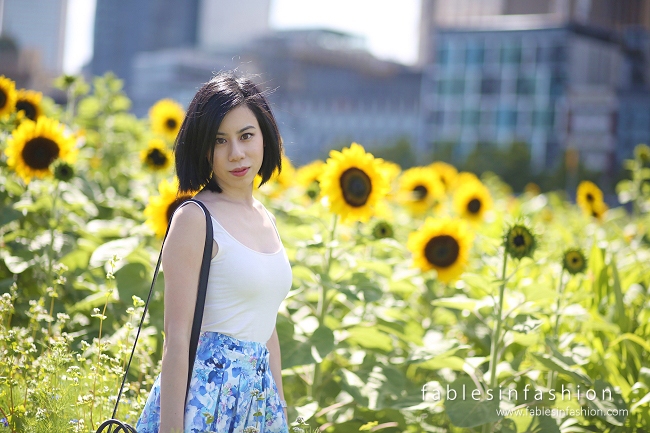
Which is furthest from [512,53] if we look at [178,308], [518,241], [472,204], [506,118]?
[178,308]

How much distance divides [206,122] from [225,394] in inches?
27.0

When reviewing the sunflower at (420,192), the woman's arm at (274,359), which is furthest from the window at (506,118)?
the woman's arm at (274,359)

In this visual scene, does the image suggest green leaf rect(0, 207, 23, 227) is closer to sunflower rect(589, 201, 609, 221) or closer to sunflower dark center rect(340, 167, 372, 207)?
sunflower dark center rect(340, 167, 372, 207)

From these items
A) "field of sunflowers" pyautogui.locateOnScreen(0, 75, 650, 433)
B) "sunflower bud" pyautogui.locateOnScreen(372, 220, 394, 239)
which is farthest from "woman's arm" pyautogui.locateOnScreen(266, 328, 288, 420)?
"sunflower bud" pyautogui.locateOnScreen(372, 220, 394, 239)

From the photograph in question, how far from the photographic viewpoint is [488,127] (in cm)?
4806

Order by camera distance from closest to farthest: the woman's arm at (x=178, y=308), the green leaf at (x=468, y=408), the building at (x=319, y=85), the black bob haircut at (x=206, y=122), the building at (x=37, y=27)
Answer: the woman's arm at (x=178, y=308), the black bob haircut at (x=206, y=122), the green leaf at (x=468, y=408), the building at (x=319, y=85), the building at (x=37, y=27)

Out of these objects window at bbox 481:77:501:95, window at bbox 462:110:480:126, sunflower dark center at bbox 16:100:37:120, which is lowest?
sunflower dark center at bbox 16:100:37:120

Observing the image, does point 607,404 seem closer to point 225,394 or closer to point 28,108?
point 225,394

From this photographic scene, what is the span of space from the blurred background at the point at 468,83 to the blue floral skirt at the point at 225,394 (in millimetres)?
23466

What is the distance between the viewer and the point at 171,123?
18.1 feet

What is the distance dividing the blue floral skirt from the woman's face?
16.4 inches

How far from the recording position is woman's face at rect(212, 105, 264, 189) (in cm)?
211

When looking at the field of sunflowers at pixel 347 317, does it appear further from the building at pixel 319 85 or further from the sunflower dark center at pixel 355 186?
the building at pixel 319 85

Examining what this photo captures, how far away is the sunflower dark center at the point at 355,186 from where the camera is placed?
133 inches
